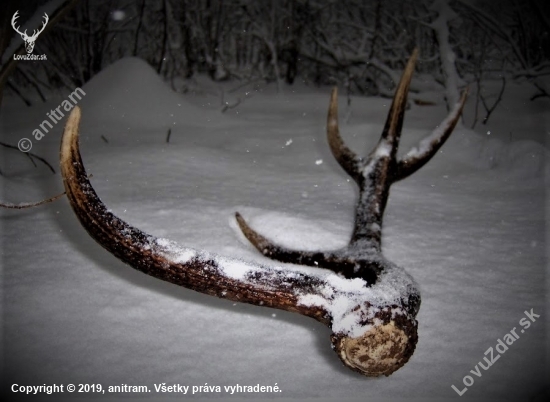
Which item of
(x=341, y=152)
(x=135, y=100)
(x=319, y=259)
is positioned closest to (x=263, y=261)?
(x=319, y=259)

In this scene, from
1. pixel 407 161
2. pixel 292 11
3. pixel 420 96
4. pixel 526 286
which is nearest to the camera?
pixel 526 286

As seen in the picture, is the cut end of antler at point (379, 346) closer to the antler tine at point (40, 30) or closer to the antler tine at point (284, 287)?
the antler tine at point (284, 287)

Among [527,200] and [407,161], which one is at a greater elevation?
[407,161]

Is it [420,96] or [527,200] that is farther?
[420,96]

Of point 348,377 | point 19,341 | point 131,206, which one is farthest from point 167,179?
point 348,377

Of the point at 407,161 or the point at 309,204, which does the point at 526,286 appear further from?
the point at 309,204

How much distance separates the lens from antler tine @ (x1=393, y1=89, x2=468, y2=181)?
129 cm

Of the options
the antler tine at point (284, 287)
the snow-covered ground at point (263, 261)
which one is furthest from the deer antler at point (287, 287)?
the snow-covered ground at point (263, 261)

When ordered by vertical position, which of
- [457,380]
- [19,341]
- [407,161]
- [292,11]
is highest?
[292,11]

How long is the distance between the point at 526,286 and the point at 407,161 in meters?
0.54

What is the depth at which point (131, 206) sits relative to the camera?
4.54 ft

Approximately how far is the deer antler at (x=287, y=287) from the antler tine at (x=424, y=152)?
23.9 inches

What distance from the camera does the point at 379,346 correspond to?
652mm

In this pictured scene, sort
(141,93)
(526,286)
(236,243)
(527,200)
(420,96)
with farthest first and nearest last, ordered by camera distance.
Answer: (420,96)
(141,93)
(527,200)
(236,243)
(526,286)
